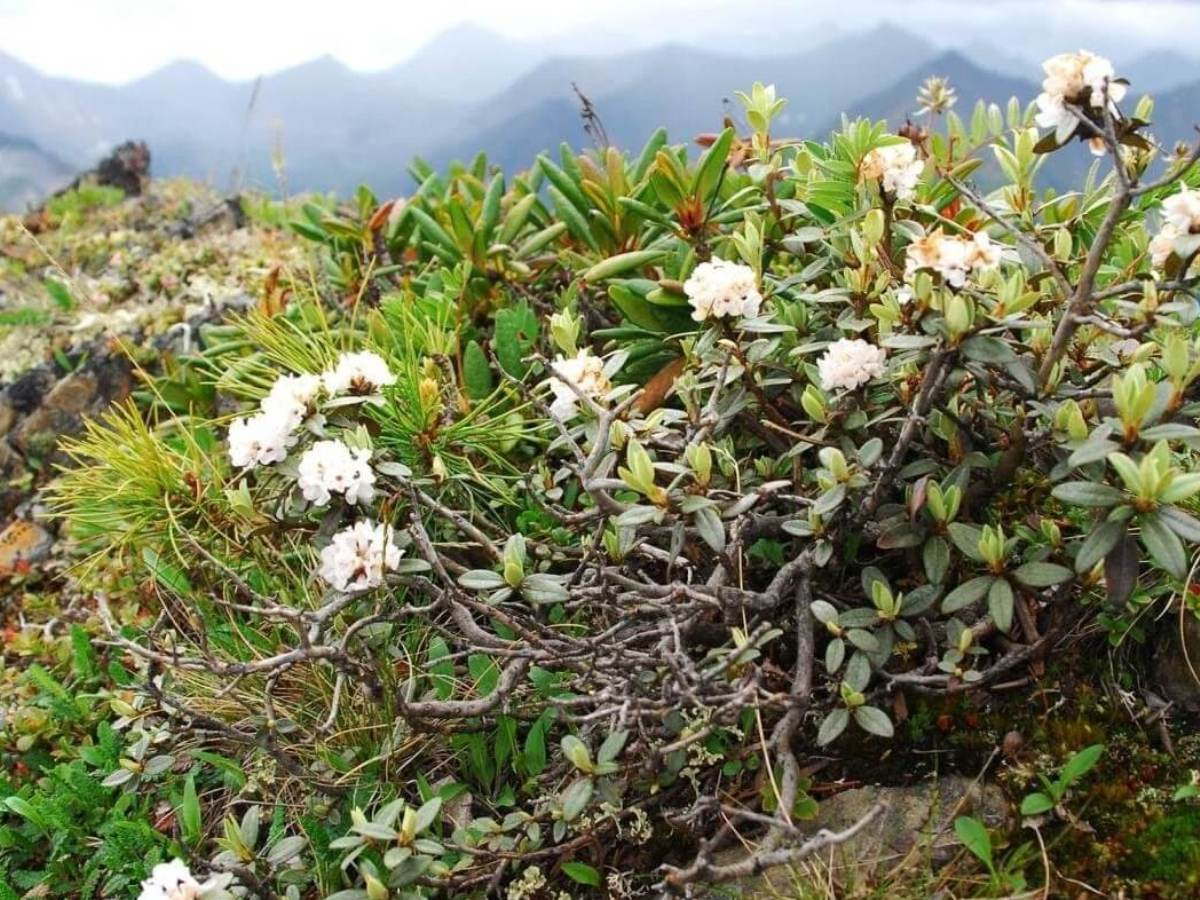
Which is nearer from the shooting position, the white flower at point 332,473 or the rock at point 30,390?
the white flower at point 332,473

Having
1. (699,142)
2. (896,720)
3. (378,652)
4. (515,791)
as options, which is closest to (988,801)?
(896,720)

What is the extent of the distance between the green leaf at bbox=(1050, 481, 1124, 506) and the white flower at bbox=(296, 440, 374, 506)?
157 centimetres

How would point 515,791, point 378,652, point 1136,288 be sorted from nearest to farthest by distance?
point 1136,288, point 515,791, point 378,652

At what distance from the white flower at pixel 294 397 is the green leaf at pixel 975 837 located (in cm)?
180

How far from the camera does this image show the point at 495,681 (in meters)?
2.60

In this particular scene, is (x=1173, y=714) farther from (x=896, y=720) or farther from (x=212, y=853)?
(x=212, y=853)

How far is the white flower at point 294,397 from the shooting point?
2527 millimetres

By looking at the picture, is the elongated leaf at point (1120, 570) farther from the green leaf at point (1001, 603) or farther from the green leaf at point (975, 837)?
the green leaf at point (975, 837)

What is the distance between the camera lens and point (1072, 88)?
196 cm

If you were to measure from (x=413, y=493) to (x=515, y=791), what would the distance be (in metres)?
0.80

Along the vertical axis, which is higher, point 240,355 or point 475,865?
point 240,355

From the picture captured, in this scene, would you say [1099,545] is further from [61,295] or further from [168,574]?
[61,295]

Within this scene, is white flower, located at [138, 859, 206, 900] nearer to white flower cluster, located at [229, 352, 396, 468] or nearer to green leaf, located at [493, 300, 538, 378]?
white flower cluster, located at [229, 352, 396, 468]

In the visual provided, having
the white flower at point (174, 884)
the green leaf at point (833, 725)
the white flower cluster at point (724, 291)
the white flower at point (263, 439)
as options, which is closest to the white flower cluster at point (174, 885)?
the white flower at point (174, 884)
